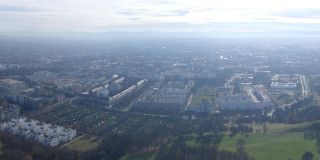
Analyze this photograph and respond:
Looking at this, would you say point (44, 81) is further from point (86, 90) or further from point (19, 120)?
point (19, 120)

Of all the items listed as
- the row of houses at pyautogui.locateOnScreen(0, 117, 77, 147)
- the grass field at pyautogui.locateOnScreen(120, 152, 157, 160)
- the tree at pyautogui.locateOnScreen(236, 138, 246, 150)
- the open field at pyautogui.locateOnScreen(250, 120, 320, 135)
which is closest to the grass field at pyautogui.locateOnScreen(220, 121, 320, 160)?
the open field at pyautogui.locateOnScreen(250, 120, 320, 135)

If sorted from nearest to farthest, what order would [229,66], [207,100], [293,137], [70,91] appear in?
[293,137]
[207,100]
[70,91]
[229,66]

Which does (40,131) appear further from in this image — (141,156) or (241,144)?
(241,144)

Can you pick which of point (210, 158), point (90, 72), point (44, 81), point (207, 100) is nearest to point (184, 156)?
point (210, 158)

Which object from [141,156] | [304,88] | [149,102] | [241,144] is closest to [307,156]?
[241,144]

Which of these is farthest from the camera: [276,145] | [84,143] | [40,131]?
[40,131]

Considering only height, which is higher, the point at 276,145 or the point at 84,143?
the point at 276,145

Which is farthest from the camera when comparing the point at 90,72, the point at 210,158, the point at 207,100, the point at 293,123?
the point at 90,72

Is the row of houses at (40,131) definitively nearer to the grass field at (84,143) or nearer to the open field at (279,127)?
the grass field at (84,143)
